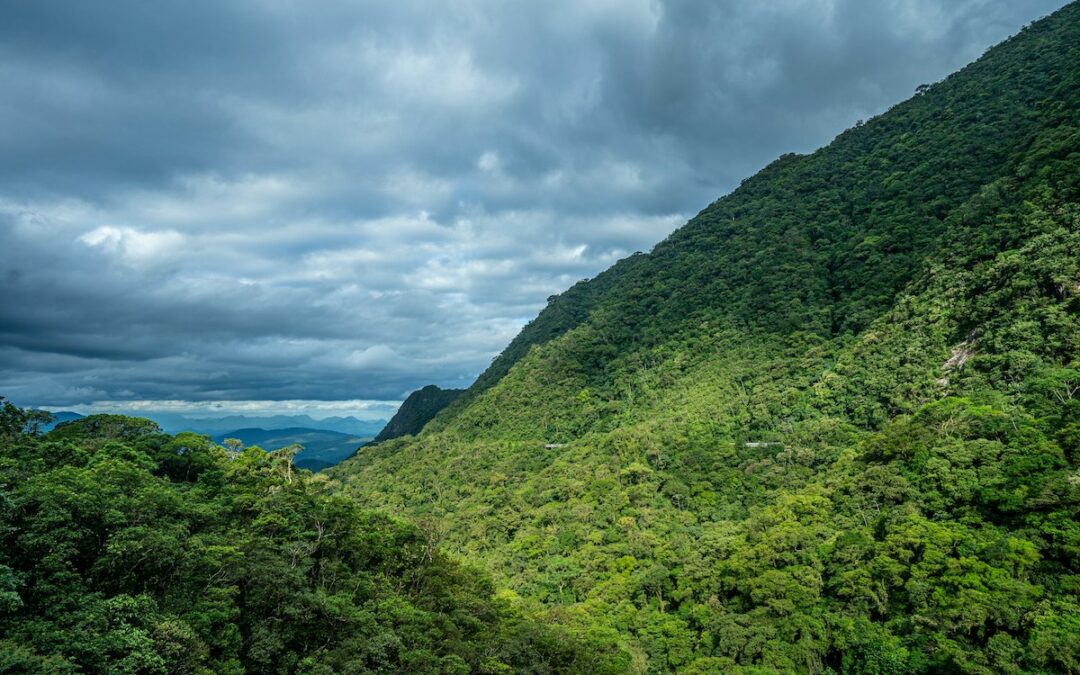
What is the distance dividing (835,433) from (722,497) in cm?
1536

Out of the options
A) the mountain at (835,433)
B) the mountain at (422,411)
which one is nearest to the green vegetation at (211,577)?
the mountain at (835,433)

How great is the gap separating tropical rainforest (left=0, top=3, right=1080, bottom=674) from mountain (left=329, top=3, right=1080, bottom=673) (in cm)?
32

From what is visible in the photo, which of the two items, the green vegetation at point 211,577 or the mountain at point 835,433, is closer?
the green vegetation at point 211,577

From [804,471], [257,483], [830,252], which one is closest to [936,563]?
[804,471]

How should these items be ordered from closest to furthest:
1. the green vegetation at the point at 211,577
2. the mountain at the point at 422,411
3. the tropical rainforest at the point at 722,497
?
the green vegetation at the point at 211,577, the tropical rainforest at the point at 722,497, the mountain at the point at 422,411

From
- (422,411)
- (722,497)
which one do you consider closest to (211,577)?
(722,497)

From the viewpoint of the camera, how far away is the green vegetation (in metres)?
18.7

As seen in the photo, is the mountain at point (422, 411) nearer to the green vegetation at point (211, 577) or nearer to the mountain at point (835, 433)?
the mountain at point (835, 433)

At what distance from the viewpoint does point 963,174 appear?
9481 centimetres

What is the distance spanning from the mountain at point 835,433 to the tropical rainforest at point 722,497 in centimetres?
32

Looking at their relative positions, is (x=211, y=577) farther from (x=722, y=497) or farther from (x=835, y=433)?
(x=835, y=433)

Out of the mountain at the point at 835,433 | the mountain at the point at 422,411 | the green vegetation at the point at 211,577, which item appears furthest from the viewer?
the mountain at the point at 422,411

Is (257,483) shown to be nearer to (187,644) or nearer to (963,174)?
(187,644)

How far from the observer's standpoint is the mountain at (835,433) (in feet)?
131
